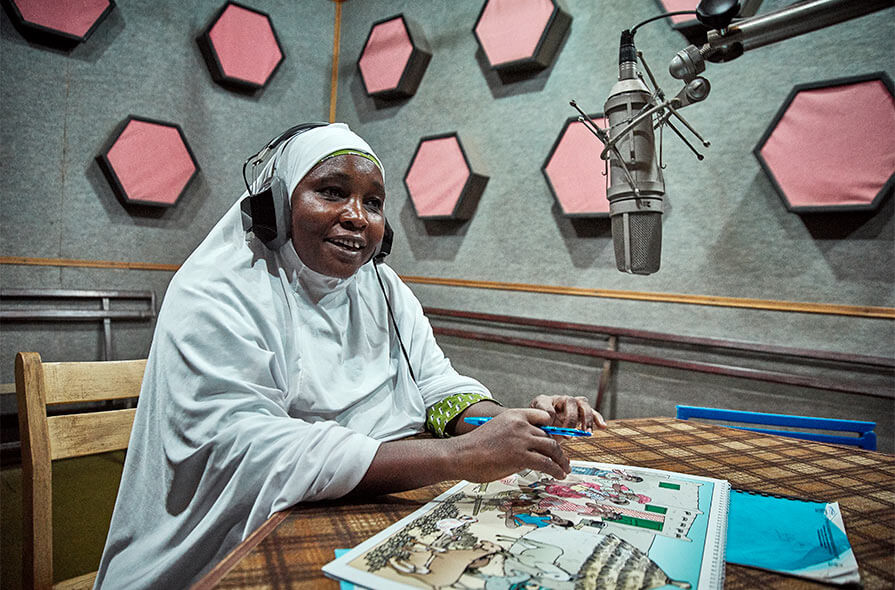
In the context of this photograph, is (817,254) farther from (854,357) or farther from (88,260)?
(88,260)

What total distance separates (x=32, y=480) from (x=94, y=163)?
3.09 metres

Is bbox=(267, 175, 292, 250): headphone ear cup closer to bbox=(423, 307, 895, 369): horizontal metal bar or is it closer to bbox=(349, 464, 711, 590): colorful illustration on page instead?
bbox=(349, 464, 711, 590): colorful illustration on page

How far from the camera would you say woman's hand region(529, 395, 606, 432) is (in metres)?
1.16

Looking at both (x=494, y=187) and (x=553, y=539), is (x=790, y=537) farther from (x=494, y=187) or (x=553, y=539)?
(x=494, y=187)

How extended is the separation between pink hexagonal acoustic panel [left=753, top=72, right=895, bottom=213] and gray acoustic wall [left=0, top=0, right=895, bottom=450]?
90 millimetres

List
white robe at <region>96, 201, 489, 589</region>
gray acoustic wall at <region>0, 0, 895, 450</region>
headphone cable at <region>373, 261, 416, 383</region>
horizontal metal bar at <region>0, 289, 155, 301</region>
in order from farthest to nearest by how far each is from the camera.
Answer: horizontal metal bar at <region>0, 289, 155, 301</region>, gray acoustic wall at <region>0, 0, 895, 450</region>, headphone cable at <region>373, 261, 416, 383</region>, white robe at <region>96, 201, 489, 589</region>

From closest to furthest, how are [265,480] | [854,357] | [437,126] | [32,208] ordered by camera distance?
[265,480], [854,357], [32,208], [437,126]

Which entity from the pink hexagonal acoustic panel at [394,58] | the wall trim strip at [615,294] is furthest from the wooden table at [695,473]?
the pink hexagonal acoustic panel at [394,58]

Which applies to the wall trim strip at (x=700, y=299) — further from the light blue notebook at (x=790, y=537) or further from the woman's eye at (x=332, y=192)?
the woman's eye at (x=332, y=192)

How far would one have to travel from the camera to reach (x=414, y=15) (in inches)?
163

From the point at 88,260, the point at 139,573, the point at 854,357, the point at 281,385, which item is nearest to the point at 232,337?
the point at 281,385

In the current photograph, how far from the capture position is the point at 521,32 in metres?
3.42

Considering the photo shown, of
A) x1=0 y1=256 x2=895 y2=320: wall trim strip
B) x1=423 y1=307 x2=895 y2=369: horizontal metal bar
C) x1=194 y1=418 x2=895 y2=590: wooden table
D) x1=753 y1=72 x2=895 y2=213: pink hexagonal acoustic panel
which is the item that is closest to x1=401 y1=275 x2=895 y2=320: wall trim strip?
x1=0 y1=256 x2=895 y2=320: wall trim strip

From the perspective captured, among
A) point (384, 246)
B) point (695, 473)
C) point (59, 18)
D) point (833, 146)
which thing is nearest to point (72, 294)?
point (59, 18)
